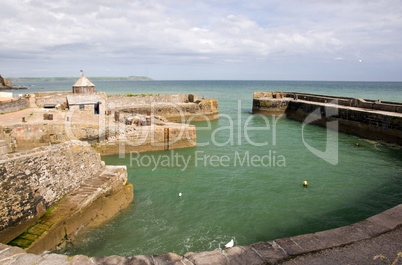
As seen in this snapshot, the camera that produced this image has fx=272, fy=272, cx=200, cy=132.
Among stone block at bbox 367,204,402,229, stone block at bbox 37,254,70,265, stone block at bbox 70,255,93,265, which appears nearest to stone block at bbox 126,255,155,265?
stone block at bbox 70,255,93,265

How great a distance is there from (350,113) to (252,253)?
2039cm

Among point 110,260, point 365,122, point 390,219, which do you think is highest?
point 365,122

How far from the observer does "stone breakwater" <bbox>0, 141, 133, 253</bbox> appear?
218 inches

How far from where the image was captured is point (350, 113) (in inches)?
837

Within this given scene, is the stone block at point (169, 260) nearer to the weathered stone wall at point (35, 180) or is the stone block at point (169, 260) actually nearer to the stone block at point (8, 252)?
the stone block at point (8, 252)

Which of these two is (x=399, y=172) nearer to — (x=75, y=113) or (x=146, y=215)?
(x=146, y=215)

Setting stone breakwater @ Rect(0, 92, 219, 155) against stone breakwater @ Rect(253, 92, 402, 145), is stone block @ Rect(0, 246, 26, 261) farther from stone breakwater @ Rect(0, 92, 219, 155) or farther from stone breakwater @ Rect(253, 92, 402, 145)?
stone breakwater @ Rect(253, 92, 402, 145)

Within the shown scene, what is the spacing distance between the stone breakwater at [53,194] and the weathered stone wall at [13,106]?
14.2 meters

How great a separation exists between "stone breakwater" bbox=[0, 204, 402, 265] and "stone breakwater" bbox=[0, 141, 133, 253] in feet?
4.84

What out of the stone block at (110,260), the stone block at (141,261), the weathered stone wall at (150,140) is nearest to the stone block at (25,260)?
the stone block at (110,260)

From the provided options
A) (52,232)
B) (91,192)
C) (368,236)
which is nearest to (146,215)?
(91,192)

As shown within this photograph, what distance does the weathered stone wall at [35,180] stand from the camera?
5477 mm

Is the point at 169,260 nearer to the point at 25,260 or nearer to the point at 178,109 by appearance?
the point at 25,260

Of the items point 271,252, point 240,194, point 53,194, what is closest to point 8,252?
point 53,194
